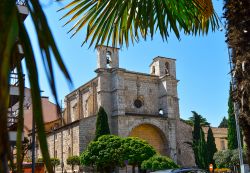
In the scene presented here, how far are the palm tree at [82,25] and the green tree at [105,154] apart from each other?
30.0 metres

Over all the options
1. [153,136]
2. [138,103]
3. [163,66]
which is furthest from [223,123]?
[138,103]

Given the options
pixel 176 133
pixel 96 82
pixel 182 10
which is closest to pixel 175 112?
pixel 176 133

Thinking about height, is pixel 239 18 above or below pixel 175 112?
below

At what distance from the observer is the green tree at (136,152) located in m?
34.2

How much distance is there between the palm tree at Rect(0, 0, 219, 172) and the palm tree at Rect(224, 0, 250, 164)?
47 centimetres

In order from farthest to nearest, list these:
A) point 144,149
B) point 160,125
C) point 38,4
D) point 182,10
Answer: point 160,125 < point 144,149 < point 182,10 < point 38,4

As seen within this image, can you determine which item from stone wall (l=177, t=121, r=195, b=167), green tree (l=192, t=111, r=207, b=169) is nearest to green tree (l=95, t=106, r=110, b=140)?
green tree (l=192, t=111, r=207, b=169)

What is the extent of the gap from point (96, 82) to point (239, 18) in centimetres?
4341

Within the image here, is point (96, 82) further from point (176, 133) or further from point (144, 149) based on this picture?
point (144, 149)

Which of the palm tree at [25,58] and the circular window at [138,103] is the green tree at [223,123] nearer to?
the circular window at [138,103]

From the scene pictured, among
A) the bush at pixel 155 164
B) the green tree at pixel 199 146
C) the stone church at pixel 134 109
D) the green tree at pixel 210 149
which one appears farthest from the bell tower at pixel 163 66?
the bush at pixel 155 164

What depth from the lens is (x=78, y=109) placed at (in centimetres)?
5328

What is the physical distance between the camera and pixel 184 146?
4744 centimetres

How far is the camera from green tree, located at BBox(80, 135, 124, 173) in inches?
1368
